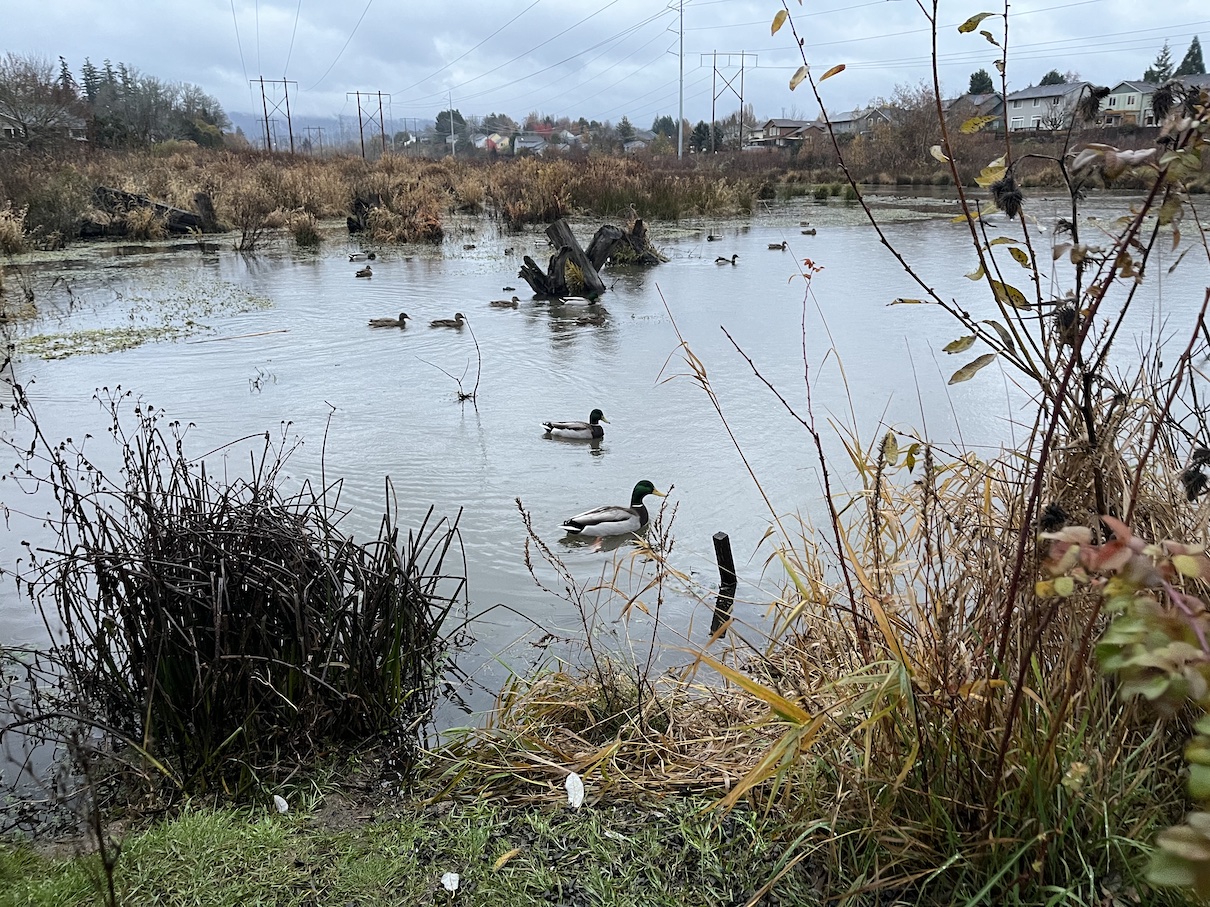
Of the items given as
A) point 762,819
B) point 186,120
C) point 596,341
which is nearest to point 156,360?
point 596,341

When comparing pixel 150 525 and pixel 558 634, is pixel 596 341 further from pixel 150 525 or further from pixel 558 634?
pixel 150 525

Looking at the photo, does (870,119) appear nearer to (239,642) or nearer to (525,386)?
(239,642)

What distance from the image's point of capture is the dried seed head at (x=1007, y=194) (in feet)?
5.94

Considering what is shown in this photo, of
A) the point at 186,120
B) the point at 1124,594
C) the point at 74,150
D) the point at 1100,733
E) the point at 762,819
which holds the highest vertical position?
the point at 186,120

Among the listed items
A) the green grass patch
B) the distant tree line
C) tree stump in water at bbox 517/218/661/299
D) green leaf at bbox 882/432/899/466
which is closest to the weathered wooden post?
the green grass patch

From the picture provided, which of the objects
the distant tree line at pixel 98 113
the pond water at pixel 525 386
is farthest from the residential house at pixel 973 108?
the distant tree line at pixel 98 113

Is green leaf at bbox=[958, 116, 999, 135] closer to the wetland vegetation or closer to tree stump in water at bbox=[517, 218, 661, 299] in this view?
the wetland vegetation

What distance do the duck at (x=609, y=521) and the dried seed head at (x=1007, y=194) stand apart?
326 centimetres

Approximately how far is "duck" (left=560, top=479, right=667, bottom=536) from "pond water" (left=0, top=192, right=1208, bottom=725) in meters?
0.12

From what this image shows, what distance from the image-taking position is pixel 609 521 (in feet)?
16.7

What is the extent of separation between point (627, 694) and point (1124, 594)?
7.54 feet

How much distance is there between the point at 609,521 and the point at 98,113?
155 feet

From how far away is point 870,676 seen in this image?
192 centimetres

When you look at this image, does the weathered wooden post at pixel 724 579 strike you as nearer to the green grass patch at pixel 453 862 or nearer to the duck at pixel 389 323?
the green grass patch at pixel 453 862
